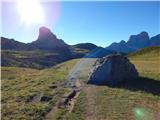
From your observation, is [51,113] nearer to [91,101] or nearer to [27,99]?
[91,101]

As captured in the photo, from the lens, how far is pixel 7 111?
33.2m

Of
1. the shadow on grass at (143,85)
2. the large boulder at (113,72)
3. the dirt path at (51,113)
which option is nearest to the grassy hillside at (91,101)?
the shadow on grass at (143,85)

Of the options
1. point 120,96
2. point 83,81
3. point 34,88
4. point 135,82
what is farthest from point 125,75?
point 34,88

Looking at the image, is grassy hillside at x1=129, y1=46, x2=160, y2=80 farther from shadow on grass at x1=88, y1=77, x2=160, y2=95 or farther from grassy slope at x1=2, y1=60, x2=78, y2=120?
grassy slope at x1=2, y1=60, x2=78, y2=120

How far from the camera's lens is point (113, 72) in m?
44.2

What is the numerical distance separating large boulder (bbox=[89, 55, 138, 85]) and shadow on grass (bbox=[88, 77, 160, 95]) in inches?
51.0

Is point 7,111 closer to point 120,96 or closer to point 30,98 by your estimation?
point 30,98

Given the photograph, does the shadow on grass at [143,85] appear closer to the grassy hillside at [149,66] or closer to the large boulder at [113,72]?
the large boulder at [113,72]

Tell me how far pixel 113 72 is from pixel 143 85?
203 inches

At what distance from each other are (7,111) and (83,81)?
1606 cm

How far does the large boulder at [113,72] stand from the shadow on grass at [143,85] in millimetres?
1296

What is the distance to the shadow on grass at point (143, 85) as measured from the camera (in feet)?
125

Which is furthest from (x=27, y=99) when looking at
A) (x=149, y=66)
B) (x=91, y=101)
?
(x=149, y=66)

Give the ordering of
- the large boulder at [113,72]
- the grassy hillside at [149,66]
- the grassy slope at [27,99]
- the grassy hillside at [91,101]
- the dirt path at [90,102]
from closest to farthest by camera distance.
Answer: the dirt path at [90,102], the grassy hillside at [91,101], the grassy slope at [27,99], the large boulder at [113,72], the grassy hillside at [149,66]
